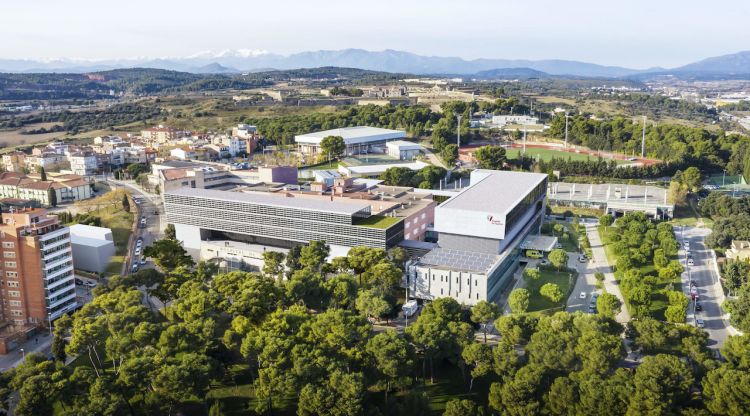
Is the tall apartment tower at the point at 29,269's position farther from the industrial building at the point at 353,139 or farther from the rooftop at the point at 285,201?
the industrial building at the point at 353,139

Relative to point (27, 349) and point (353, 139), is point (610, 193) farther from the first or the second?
point (27, 349)

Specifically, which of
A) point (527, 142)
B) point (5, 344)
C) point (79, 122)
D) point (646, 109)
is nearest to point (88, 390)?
point (5, 344)

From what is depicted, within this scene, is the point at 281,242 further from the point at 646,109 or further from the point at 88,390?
the point at 646,109

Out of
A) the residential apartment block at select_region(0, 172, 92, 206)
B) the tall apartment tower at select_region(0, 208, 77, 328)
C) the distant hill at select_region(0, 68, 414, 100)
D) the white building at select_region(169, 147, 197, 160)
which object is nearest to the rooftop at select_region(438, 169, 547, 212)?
the tall apartment tower at select_region(0, 208, 77, 328)

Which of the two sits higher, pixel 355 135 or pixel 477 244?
pixel 355 135

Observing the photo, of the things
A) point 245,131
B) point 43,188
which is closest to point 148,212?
point 43,188
